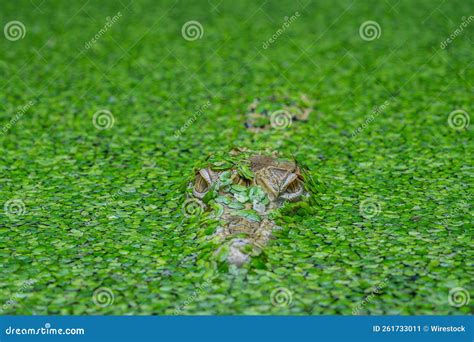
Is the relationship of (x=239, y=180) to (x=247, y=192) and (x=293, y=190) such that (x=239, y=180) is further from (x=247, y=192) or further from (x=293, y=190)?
(x=293, y=190)

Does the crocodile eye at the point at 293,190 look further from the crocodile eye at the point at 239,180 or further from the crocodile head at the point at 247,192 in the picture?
the crocodile eye at the point at 239,180

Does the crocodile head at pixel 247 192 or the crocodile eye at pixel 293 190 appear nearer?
the crocodile head at pixel 247 192

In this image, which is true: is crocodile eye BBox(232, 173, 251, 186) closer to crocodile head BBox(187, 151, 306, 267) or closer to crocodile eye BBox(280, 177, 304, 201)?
crocodile head BBox(187, 151, 306, 267)

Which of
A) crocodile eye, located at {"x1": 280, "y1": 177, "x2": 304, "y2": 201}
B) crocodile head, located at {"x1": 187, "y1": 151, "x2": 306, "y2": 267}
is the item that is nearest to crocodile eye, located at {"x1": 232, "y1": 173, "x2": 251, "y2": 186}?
crocodile head, located at {"x1": 187, "y1": 151, "x2": 306, "y2": 267}

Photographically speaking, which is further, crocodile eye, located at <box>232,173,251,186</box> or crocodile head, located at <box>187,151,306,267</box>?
crocodile eye, located at <box>232,173,251,186</box>

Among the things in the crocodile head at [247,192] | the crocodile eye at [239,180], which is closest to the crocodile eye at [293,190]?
the crocodile head at [247,192]

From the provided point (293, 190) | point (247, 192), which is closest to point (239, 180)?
point (247, 192)

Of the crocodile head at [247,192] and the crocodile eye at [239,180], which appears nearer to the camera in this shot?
the crocodile head at [247,192]

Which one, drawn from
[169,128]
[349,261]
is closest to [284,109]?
[169,128]
